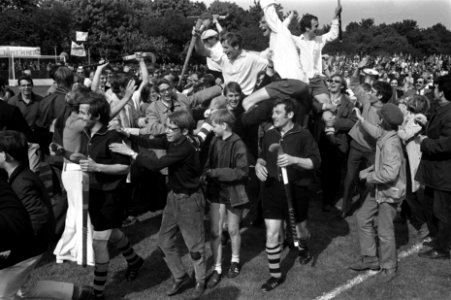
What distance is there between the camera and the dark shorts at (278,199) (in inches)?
202

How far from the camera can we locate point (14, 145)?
3.90 metres

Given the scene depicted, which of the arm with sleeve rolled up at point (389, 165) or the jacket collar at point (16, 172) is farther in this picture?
the arm with sleeve rolled up at point (389, 165)

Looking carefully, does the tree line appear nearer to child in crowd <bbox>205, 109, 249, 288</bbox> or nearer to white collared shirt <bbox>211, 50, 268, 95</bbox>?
white collared shirt <bbox>211, 50, 268, 95</bbox>

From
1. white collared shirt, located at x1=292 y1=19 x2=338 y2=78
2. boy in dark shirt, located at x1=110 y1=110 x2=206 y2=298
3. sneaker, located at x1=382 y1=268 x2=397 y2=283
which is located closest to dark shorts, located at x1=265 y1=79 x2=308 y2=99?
boy in dark shirt, located at x1=110 y1=110 x2=206 y2=298

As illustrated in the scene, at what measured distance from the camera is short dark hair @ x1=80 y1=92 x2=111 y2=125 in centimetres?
463

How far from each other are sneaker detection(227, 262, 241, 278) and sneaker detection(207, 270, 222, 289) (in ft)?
0.54

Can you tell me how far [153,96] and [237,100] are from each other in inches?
75.2

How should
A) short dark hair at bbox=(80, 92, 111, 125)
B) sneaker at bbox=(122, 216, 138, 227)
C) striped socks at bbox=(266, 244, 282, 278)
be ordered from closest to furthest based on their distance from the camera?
1. short dark hair at bbox=(80, 92, 111, 125)
2. striped socks at bbox=(266, 244, 282, 278)
3. sneaker at bbox=(122, 216, 138, 227)

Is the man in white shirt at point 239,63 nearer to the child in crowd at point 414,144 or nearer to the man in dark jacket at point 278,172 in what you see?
the man in dark jacket at point 278,172

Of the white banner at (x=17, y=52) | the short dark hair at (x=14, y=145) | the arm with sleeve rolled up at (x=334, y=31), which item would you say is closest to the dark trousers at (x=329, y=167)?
the arm with sleeve rolled up at (x=334, y=31)

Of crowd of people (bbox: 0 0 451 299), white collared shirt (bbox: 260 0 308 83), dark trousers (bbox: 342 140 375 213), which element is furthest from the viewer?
dark trousers (bbox: 342 140 375 213)

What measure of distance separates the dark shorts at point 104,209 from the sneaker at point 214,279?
1289 mm

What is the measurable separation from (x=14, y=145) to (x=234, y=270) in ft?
9.42

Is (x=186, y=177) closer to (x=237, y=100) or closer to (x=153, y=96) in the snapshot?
(x=237, y=100)
